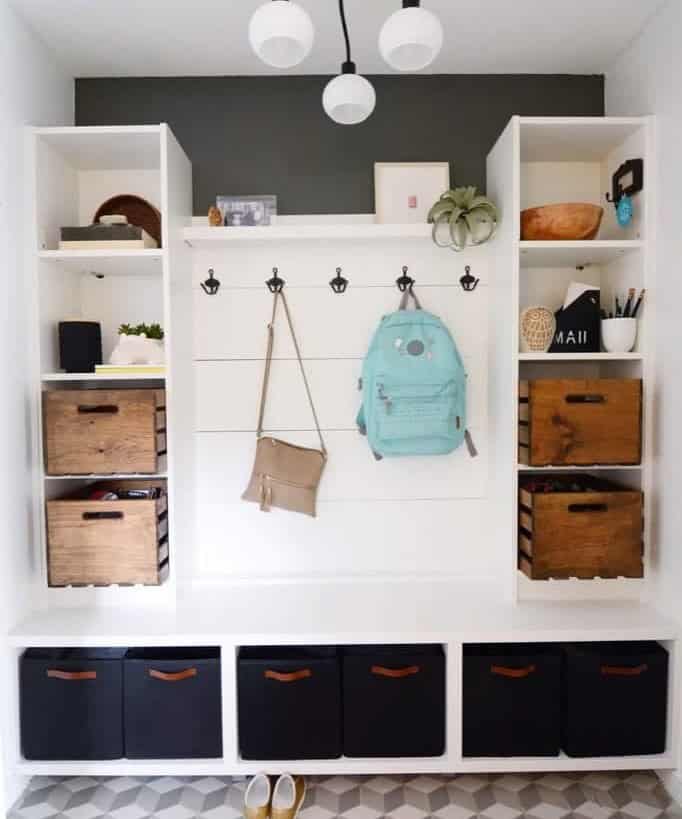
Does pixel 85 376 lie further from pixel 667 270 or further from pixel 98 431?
pixel 667 270

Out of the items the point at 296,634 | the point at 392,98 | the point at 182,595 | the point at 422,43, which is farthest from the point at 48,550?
the point at 392,98

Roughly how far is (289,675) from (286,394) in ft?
3.45

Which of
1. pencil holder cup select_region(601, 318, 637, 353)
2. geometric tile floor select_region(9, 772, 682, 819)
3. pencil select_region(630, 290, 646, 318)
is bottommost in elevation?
geometric tile floor select_region(9, 772, 682, 819)

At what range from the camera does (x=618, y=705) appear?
6.64ft

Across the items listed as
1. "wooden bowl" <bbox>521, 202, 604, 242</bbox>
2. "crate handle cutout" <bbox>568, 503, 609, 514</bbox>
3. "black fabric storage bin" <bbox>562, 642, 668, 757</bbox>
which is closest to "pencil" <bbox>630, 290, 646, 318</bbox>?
"wooden bowl" <bbox>521, 202, 604, 242</bbox>

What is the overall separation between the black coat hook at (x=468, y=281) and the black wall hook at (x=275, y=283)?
28.1 inches

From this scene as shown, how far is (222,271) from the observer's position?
248 centimetres

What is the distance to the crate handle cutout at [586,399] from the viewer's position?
2.13m

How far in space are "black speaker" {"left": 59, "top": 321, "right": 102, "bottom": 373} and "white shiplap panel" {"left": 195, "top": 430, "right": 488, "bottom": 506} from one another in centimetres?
52

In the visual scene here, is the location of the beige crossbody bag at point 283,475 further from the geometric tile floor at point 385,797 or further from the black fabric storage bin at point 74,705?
the geometric tile floor at point 385,797

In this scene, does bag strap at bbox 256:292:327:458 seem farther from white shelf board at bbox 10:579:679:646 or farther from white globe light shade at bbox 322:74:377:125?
white globe light shade at bbox 322:74:377:125

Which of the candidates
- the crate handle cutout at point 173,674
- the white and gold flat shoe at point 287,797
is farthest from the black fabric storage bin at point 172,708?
the white and gold flat shoe at point 287,797

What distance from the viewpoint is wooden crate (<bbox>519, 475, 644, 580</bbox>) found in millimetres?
2146

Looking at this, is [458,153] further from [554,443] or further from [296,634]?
[296,634]
